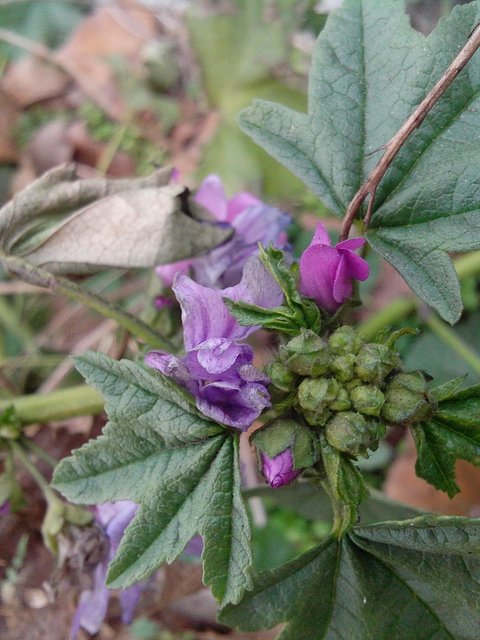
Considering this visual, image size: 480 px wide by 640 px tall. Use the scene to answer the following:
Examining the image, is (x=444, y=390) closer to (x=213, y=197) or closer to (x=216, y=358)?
(x=216, y=358)

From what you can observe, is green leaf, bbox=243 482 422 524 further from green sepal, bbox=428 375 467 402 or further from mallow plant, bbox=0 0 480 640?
green sepal, bbox=428 375 467 402

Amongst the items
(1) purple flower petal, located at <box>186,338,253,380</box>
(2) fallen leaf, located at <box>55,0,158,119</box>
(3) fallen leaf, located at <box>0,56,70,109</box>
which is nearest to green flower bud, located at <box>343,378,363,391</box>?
(1) purple flower petal, located at <box>186,338,253,380</box>

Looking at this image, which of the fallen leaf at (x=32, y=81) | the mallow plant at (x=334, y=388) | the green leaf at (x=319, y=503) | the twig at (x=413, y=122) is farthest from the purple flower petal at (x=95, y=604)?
the fallen leaf at (x=32, y=81)

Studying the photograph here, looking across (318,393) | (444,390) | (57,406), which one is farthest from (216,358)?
(57,406)

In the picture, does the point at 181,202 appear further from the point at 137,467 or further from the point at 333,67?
the point at 137,467

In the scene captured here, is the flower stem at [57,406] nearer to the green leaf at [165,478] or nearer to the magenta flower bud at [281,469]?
the green leaf at [165,478]
